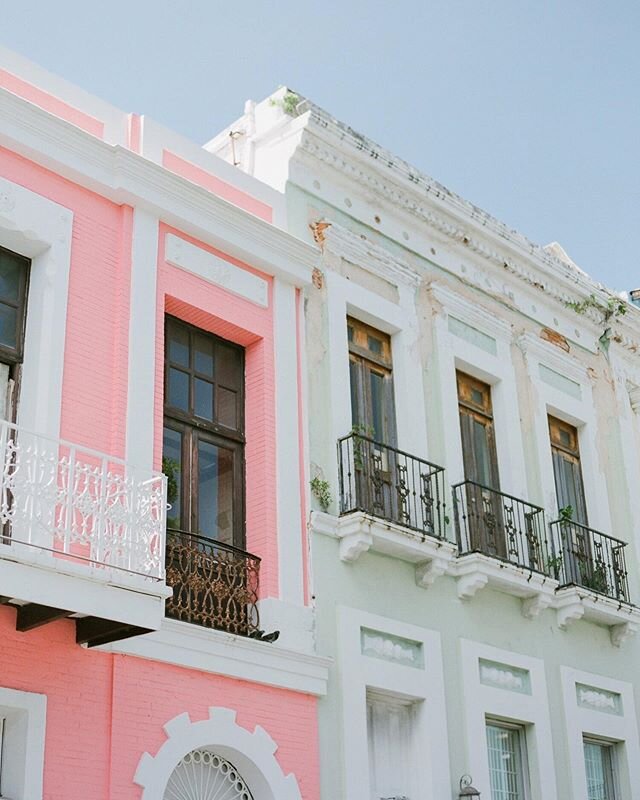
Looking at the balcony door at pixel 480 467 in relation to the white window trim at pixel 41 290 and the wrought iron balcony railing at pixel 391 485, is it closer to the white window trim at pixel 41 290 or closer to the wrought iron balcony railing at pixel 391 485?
the wrought iron balcony railing at pixel 391 485

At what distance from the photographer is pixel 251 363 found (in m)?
12.1

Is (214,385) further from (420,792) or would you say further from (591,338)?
(591,338)

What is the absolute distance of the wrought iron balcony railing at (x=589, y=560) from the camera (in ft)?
46.9

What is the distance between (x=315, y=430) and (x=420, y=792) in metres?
3.46

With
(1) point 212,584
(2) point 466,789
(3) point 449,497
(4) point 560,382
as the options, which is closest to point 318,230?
(3) point 449,497

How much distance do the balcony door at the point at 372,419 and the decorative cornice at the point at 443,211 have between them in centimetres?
166

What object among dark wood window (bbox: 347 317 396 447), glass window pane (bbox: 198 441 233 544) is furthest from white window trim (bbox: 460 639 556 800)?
glass window pane (bbox: 198 441 233 544)

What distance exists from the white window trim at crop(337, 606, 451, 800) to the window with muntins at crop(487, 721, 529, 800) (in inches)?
40.9

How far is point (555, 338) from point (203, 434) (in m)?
6.20

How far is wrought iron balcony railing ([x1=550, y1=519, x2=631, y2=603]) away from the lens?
1429 centimetres

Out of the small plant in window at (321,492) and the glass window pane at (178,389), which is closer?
the glass window pane at (178,389)

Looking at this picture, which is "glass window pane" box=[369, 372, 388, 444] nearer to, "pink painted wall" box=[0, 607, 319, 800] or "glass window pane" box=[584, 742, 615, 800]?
"pink painted wall" box=[0, 607, 319, 800]

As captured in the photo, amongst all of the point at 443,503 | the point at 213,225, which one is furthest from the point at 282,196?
the point at 443,503

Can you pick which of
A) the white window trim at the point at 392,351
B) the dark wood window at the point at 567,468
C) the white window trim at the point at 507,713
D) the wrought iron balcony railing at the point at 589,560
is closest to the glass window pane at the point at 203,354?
the white window trim at the point at 392,351
